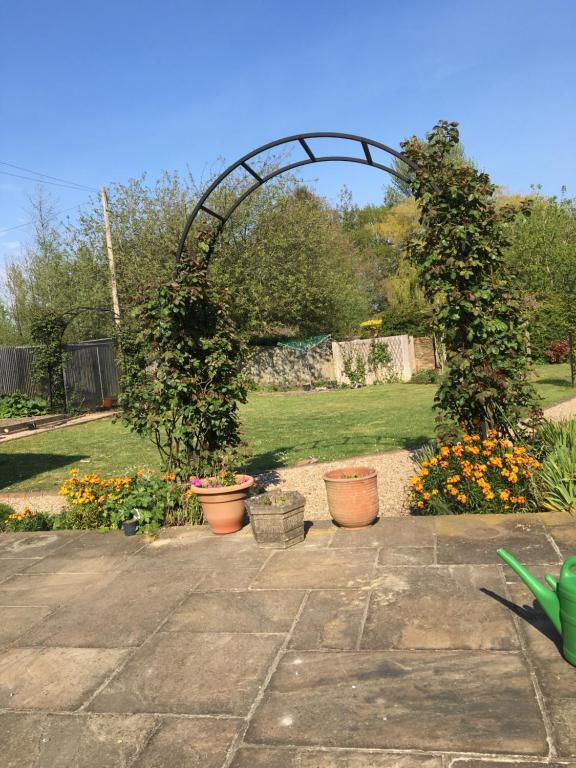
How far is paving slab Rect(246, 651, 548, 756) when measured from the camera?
7.92 ft

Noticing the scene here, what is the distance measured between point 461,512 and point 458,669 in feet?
8.41

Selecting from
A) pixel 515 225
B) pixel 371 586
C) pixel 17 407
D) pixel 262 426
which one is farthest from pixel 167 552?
pixel 515 225

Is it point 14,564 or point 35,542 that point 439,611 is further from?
point 35,542

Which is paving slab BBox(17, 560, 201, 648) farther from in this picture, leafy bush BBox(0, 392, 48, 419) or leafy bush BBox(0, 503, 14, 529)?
leafy bush BBox(0, 392, 48, 419)

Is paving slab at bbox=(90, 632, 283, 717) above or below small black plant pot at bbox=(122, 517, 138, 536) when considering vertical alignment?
below

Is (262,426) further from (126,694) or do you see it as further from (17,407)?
(126,694)

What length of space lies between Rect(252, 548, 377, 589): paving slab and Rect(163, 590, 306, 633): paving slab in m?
0.17

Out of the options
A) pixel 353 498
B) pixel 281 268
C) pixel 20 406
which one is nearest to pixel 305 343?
pixel 281 268

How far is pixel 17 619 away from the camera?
13.2ft

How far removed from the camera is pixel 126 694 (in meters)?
2.99

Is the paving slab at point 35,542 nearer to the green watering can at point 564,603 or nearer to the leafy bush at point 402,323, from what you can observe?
the green watering can at point 564,603

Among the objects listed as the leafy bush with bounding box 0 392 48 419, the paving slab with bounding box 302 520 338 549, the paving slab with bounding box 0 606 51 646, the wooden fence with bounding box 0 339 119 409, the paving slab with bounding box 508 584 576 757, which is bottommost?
the paving slab with bounding box 0 606 51 646

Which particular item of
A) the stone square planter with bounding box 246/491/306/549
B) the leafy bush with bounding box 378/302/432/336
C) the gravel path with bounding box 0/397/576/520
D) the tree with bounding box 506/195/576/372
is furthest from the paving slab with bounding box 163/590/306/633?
the leafy bush with bounding box 378/302/432/336

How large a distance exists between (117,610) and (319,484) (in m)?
4.08
